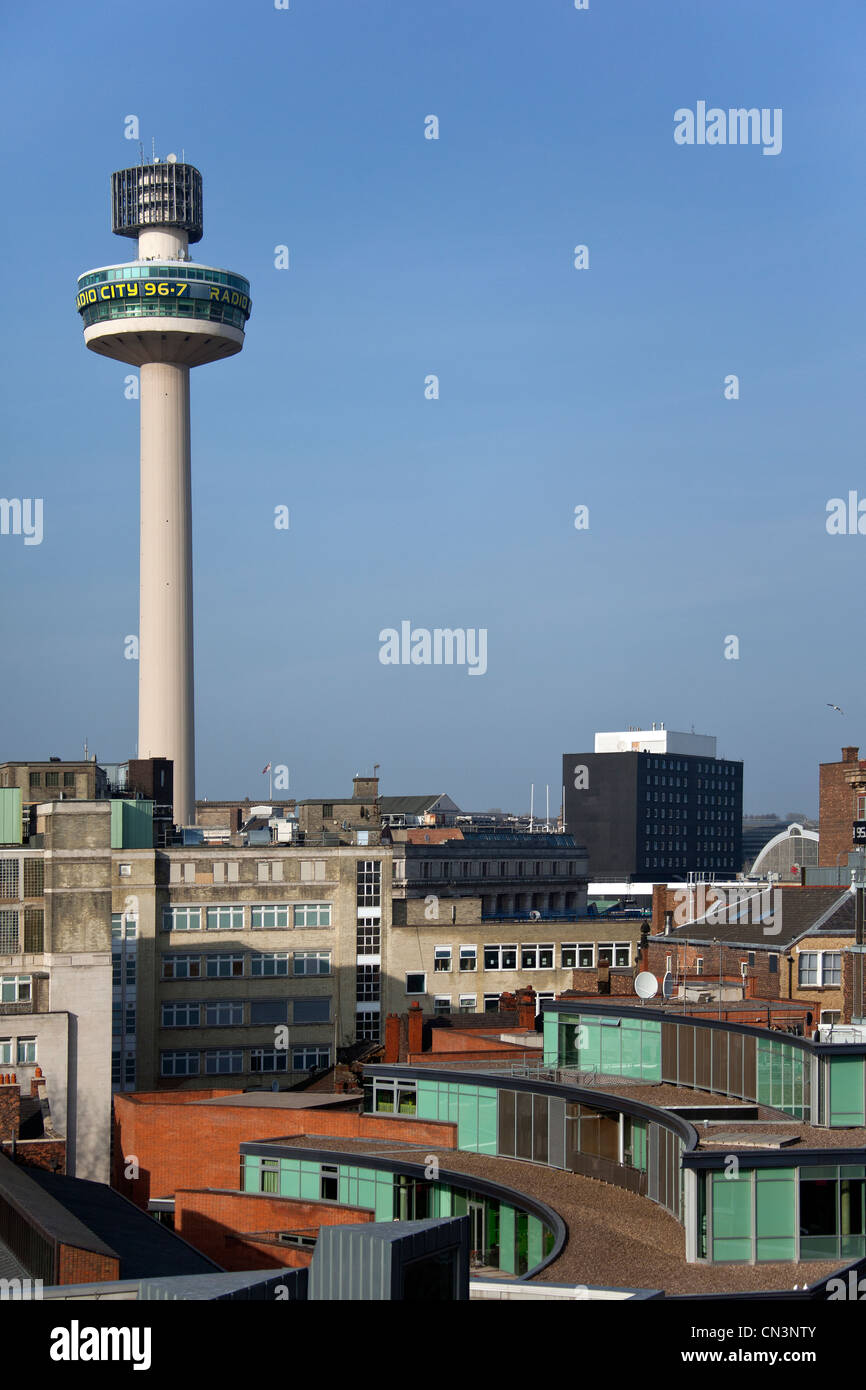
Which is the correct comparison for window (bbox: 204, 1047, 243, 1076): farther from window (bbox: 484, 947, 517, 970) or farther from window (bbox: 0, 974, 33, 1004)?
window (bbox: 0, 974, 33, 1004)

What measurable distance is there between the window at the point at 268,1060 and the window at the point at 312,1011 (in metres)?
1.90

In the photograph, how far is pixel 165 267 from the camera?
165m

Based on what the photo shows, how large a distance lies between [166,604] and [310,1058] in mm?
81496

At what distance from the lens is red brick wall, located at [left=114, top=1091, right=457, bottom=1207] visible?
1987 inches

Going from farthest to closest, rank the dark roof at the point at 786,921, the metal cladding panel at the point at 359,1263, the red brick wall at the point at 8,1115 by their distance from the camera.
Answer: the dark roof at the point at 786,921, the red brick wall at the point at 8,1115, the metal cladding panel at the point at 359,1263

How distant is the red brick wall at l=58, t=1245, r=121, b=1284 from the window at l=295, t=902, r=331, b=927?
57.7m

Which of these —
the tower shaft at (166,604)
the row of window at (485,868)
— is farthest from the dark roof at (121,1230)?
the tower shaft at (166,604)

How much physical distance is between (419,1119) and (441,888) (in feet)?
202

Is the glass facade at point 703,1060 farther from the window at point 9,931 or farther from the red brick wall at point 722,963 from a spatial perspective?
the window at point 9,931

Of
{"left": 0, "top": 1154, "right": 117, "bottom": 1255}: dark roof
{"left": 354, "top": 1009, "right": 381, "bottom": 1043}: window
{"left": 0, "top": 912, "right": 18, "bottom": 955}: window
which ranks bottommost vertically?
{"left": 354, "top": 1009, "right": 381, "bottom": 1043}: window

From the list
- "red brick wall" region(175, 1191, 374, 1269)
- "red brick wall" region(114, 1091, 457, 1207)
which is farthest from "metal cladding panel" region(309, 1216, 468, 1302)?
"red brick wall" region(114, 1091, 457, 1207)

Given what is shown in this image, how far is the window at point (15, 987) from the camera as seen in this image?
216 feet
